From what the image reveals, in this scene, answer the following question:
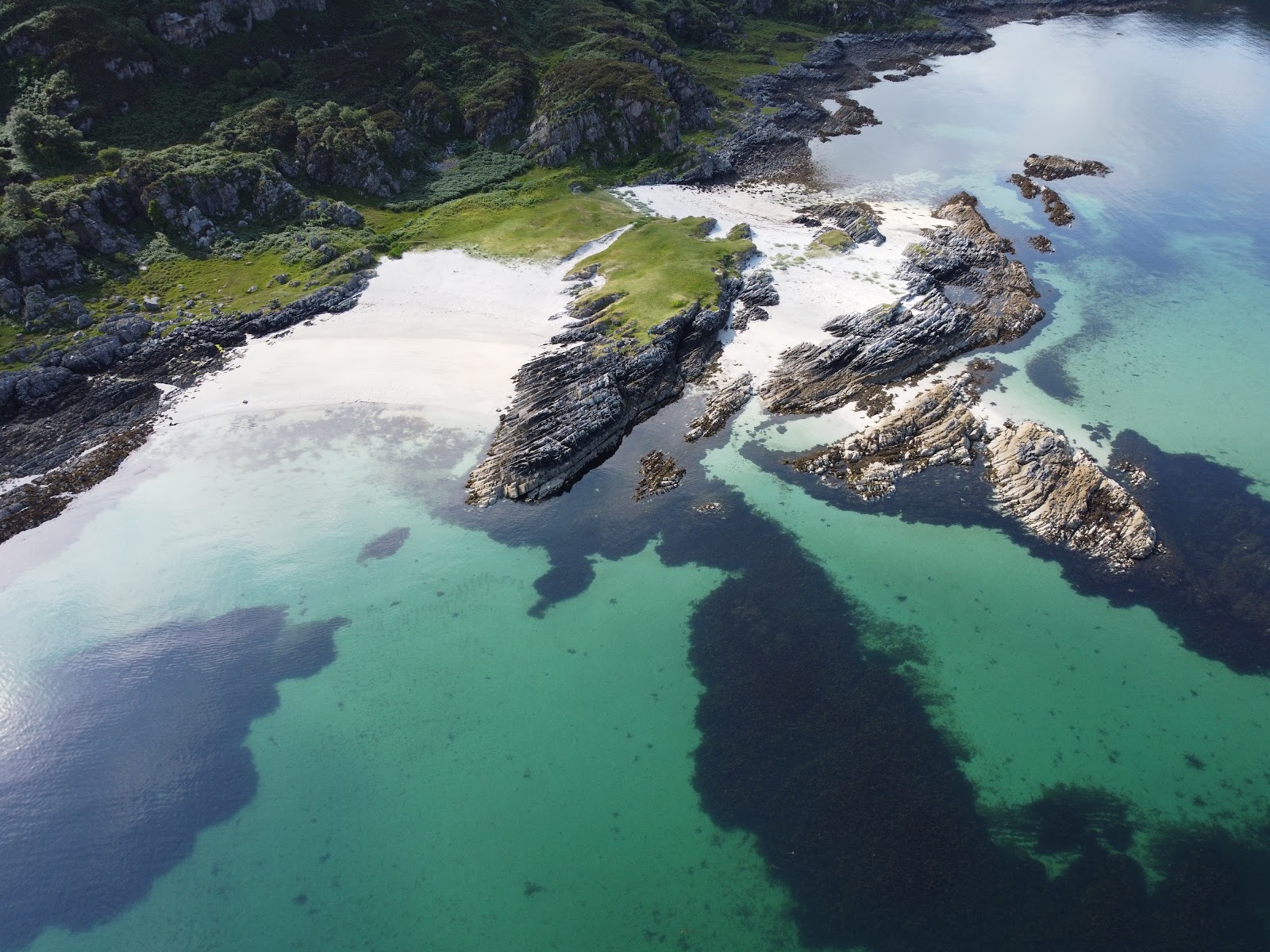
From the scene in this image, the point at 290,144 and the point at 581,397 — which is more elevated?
the point at 290,144

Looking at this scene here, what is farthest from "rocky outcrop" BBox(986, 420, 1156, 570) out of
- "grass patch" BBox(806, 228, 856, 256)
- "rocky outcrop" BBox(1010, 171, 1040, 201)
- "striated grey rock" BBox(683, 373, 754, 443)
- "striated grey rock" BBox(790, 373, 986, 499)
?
"rocky outcrop" BBox(1010, 171, 1040, 201)

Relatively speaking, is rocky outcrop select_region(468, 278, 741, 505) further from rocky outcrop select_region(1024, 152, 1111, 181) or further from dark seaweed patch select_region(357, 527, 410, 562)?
rocky outcrop select_region(1024, 152, 1111, 181)

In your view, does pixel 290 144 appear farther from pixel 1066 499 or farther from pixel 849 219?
pixel 1066 499

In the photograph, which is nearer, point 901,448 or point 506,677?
point 506,677

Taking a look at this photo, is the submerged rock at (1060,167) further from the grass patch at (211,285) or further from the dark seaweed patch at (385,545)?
the dark seaweed patch at (385,545)

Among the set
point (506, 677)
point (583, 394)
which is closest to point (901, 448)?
point (583, 394)

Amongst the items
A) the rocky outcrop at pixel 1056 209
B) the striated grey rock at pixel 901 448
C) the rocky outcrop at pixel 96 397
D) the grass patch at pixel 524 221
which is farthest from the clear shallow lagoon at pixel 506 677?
the grass patch at pixel 524 221

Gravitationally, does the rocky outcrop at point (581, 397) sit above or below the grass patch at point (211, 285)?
below
